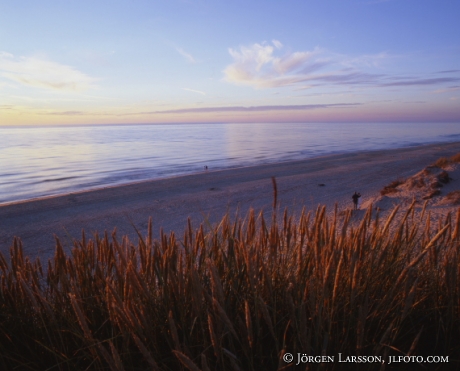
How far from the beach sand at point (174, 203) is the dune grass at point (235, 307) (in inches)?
157

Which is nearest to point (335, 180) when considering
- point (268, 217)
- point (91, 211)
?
point (268, 217)

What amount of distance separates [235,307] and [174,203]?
9031mm

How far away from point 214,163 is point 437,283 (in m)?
20.9

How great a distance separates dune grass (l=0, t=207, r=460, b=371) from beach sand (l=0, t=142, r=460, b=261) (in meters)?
3.98

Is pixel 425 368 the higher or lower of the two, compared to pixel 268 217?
higher

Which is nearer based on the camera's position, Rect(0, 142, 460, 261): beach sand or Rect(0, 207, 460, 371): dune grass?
Rect(0, 207, 460, 371): dune grass

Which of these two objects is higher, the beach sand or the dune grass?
the dune grass

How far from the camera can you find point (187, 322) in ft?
5.67

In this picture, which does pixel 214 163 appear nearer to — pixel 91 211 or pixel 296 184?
pixel 296 184

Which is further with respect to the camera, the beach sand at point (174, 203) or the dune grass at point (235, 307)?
the beach sand at point (174, 203)

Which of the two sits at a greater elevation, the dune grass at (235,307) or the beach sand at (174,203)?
the dune grass at (235,307)

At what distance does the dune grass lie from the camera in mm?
1551

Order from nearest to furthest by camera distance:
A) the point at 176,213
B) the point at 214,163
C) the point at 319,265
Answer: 1. the point at 319,265
2. the point at 176,213
3. the point at 214,163

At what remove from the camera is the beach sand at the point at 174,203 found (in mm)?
8086
